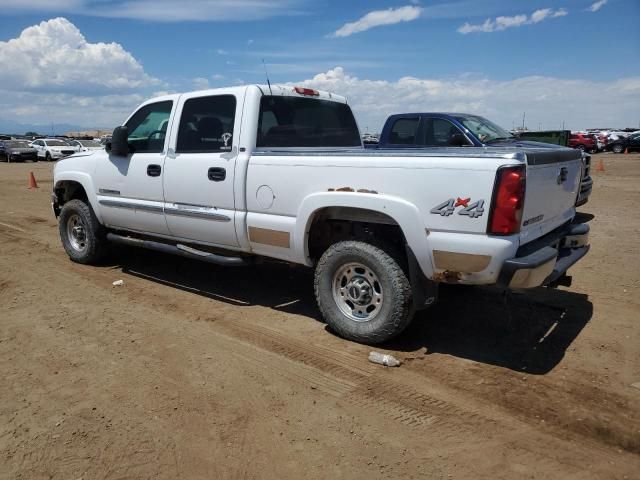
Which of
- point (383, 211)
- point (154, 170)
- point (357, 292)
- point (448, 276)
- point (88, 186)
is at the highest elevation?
point (154, 170)

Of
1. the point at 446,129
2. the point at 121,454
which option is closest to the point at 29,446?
the point at 121,454

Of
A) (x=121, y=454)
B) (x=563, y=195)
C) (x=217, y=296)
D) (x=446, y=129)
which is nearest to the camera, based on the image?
(x=121, y=454)

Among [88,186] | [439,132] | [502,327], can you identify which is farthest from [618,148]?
[88,186]

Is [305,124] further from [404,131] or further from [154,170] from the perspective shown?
[404,131]

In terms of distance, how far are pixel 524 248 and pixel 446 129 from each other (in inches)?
244

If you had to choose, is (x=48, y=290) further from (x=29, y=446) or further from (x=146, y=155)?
(x=29, y=446)

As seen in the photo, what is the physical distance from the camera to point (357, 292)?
4.24 m

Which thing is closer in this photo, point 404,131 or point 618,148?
point 404,131

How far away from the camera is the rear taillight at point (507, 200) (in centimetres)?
329

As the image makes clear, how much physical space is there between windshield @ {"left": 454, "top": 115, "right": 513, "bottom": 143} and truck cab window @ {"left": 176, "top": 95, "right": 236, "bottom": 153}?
17.7 ft

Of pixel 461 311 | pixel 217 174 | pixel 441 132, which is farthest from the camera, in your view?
pixel 441 132

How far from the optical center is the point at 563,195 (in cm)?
420

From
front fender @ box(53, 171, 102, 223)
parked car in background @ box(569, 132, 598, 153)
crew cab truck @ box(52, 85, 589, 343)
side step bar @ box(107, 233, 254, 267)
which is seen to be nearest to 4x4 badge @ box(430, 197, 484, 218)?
crew cab truck @ box(52, 85, 589, 343)

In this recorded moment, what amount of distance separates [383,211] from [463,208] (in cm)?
59
